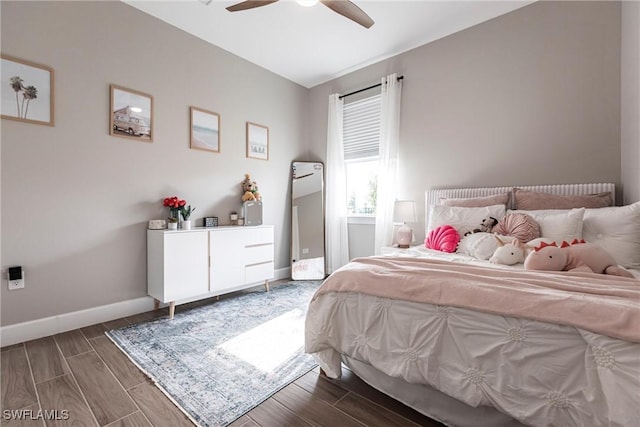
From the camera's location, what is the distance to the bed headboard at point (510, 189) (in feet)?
7.20

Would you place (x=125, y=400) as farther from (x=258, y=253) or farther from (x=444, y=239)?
(x=444, y=239)

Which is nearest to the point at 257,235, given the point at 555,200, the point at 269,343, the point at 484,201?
A: the point at 269,343

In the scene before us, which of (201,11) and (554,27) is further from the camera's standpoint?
(201,11)

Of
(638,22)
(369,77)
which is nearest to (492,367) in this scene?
(638,22)

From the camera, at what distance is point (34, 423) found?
4.14ft

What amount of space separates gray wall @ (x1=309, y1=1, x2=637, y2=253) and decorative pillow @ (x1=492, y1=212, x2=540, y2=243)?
2.54 ft

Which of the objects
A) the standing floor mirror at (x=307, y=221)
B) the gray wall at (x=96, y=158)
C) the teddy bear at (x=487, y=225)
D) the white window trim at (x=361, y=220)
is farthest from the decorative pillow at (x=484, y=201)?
the gray wall at (x=96, y=158)

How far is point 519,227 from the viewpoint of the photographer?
1.98 m

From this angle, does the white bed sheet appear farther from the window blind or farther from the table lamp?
the window blind

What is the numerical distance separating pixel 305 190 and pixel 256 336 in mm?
2296

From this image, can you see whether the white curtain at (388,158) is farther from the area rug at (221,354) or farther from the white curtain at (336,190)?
the area rug at (221,354)

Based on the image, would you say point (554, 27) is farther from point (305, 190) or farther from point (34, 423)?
point (34, 423)

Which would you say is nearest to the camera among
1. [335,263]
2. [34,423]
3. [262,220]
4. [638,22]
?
[34,423]

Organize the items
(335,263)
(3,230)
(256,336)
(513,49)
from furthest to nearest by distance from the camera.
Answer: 1. (335,263)
2. (513,49)
3. (256,336)
4. (3,230)
